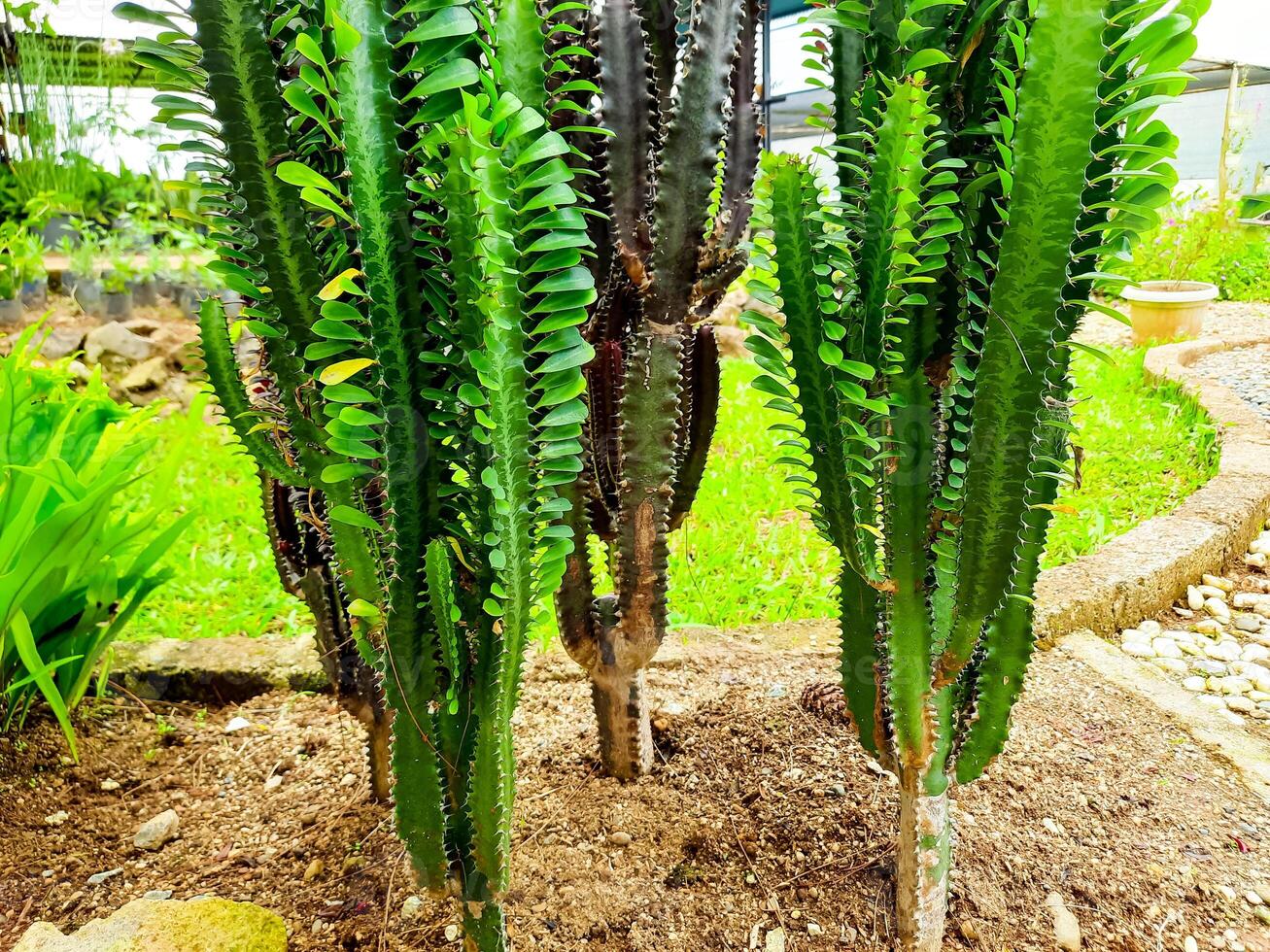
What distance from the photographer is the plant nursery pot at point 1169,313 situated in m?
5.26

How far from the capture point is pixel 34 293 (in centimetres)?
468

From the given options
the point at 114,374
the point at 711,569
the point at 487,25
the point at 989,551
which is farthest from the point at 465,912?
the point at 114,374

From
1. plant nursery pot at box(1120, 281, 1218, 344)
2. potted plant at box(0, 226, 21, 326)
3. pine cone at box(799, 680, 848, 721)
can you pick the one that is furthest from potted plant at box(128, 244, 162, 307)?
plant nursery pot at box(1120, 281, 1218, 344)

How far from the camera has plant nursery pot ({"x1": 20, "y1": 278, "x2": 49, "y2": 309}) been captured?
4.62 m

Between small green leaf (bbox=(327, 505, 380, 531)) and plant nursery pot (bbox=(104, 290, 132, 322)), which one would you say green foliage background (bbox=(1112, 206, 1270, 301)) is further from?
small green leaf (bbox=(327, 505, 380, 531))

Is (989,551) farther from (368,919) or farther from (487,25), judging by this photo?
(368,919)

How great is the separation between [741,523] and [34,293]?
171 inches

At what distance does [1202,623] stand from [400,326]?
7.91 feet

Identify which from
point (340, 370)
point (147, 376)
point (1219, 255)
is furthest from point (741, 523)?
point (1219, 255)

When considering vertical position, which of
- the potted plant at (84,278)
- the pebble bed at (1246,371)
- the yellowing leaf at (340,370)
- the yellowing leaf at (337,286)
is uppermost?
the potted plant at (84,278)

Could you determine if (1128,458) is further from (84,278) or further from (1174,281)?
(84,278)

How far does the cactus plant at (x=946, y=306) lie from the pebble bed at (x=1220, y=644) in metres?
1.21

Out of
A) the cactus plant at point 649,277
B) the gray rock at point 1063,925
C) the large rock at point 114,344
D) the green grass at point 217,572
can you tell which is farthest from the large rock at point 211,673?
the large rock at point 114,344

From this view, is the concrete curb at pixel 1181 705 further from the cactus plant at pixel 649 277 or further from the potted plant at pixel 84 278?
the potted plant at pixel 84 278
